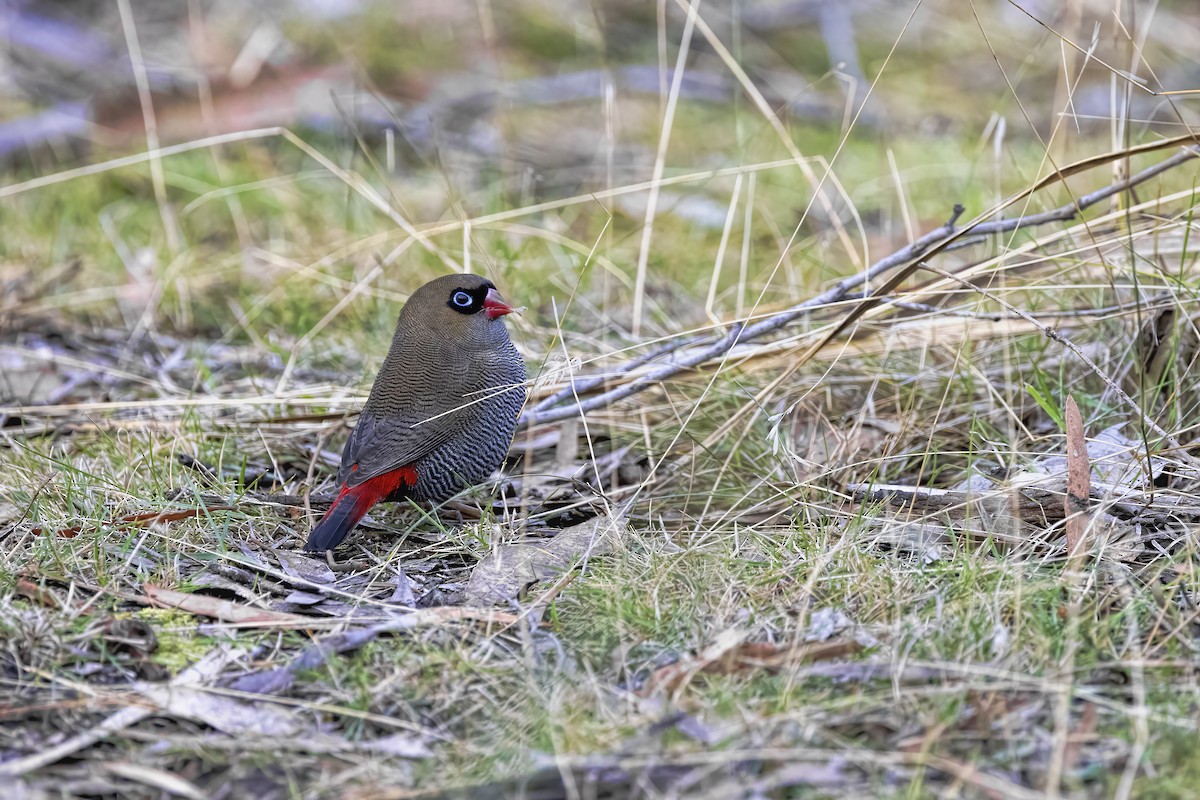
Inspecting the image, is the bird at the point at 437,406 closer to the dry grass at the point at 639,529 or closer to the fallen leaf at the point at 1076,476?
the dry grass at the point at 639,529

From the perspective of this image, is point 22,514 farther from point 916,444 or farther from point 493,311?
point 916,444

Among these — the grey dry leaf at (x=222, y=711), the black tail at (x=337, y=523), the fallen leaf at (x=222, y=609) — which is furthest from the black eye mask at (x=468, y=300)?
the grey dry leaf at (x=222, y=711)

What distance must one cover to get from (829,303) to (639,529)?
2.44 ft

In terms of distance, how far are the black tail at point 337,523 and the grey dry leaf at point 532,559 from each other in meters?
0.34

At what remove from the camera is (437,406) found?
3.28m

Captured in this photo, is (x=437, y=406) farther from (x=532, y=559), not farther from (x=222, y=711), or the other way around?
(x=222, y=711)

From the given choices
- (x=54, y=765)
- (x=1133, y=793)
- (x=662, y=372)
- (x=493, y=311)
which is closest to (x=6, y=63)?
(x=493, y=311)

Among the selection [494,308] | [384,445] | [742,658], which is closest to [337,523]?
[384,445]

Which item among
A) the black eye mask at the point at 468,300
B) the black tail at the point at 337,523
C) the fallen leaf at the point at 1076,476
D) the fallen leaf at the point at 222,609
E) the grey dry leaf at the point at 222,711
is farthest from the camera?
the black eye mask at the point at 468,300

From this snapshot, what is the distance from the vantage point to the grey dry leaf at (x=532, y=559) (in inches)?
107

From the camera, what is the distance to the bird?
3.08 meters

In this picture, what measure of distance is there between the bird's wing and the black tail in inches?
2.0

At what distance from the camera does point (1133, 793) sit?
1895 millimetres

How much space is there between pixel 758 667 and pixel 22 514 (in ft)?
6.00
